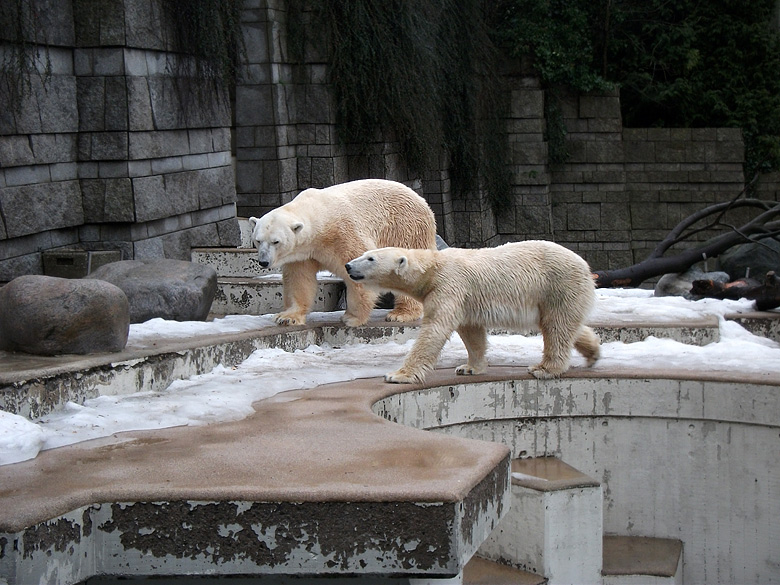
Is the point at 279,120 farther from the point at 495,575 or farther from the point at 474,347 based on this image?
the point at 495,575

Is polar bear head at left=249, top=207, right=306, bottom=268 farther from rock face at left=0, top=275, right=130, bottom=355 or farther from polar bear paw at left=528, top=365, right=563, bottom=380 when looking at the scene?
polar bear paw at left=528, top=365, right=563, bottom=380

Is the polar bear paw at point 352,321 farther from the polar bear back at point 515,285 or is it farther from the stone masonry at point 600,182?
the stone masonry at point 600,182

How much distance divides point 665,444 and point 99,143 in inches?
168

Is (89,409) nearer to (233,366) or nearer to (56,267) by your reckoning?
(233,366)

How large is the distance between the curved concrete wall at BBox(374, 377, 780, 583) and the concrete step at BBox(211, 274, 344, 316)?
2.11 meters

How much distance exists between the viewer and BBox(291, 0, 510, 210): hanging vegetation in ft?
30.3

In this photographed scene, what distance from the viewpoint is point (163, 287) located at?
532 centimetres

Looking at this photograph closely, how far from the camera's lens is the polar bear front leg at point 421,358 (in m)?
4.28

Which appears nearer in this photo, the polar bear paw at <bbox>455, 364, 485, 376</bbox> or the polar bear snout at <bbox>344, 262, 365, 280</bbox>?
the polar bear snout at <bbox>344, 262, 365, 280</bbox>

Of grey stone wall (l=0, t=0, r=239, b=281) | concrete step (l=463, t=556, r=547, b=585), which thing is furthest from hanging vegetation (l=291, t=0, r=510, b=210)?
concrete step (l=463, t=556, r=547, b=585)

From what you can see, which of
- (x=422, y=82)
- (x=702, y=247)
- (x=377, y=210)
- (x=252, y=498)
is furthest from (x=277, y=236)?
(x=422, y=82)

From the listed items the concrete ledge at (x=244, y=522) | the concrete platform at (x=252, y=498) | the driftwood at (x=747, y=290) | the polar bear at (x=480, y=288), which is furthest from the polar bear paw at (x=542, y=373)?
the driftwood at (x=747, y=290)

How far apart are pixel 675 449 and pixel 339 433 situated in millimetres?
2180

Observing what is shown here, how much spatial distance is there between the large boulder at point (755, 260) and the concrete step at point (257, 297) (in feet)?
12.9
